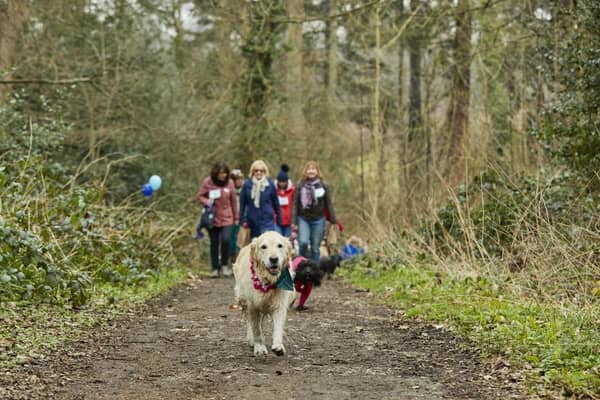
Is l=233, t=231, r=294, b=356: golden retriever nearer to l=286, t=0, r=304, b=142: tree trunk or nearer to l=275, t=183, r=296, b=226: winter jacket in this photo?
l=275, t=183, r=296, b=226: winter jacket

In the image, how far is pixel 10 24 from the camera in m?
18.7

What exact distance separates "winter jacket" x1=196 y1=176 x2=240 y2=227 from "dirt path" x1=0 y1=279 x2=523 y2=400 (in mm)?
5684

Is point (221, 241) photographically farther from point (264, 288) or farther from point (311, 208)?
point (264, 288)

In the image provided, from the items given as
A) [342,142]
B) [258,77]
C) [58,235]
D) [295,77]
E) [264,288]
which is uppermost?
[295,77]

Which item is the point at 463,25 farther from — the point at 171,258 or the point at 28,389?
the point at 28,389

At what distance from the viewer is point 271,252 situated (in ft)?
23.7

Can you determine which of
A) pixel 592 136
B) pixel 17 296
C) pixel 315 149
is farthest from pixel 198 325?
pixel 315 149

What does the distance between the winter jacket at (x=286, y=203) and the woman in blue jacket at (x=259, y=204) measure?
37.5 inches

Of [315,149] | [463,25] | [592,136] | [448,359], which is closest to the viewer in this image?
[448,359]

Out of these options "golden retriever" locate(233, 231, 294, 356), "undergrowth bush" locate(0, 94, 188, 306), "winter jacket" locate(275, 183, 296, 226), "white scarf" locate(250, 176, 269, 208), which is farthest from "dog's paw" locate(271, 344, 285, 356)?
"winter jacket" locate(275, 183, 296, 226)

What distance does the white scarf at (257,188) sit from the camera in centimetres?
1312

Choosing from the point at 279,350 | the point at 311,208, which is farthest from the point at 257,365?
the point at 311,208

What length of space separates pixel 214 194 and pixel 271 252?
8242 millimetres

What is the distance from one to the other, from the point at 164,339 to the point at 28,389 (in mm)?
2519
